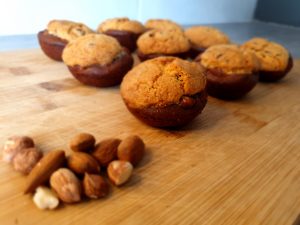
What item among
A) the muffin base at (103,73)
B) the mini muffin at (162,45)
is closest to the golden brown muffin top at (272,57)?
the mini muffin at (162,45)

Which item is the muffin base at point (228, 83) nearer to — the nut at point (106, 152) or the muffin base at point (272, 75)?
the muffin base at point (272, 75)

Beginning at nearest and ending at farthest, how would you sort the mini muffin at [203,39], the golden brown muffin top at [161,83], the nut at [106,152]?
the nut at [106,152] → the golden brown muffin top at [161,83] → the mini muffin at [203,39]

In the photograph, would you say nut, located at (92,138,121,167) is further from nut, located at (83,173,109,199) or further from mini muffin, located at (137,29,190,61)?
mini muffin, located at (137,29,190,61)

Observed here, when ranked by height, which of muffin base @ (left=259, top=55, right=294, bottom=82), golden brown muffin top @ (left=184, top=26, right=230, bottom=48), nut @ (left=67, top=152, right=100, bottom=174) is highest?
nut @ (left=67, top=152, right=100, bottom=174)

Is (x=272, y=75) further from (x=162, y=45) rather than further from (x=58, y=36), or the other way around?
(x=58, y=36)

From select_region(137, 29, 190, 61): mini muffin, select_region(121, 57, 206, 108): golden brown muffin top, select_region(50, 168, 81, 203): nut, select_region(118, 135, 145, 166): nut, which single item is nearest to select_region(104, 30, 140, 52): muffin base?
select_region(137, 29, 190, 61): mini muffin

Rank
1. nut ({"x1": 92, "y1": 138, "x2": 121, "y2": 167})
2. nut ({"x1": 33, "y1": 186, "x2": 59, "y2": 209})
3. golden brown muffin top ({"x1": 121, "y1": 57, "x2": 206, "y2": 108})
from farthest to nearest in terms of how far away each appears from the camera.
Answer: golden brown muffin top ({"x1": 121, "y1": 57, "x2": 206, "y2": 108})
nut ({"x1": 92, "y1": 138, "x2": 121, "y2": 167})
nut ({"x1": 33, "y1": 186, "x2": 59, "y2": 209})
